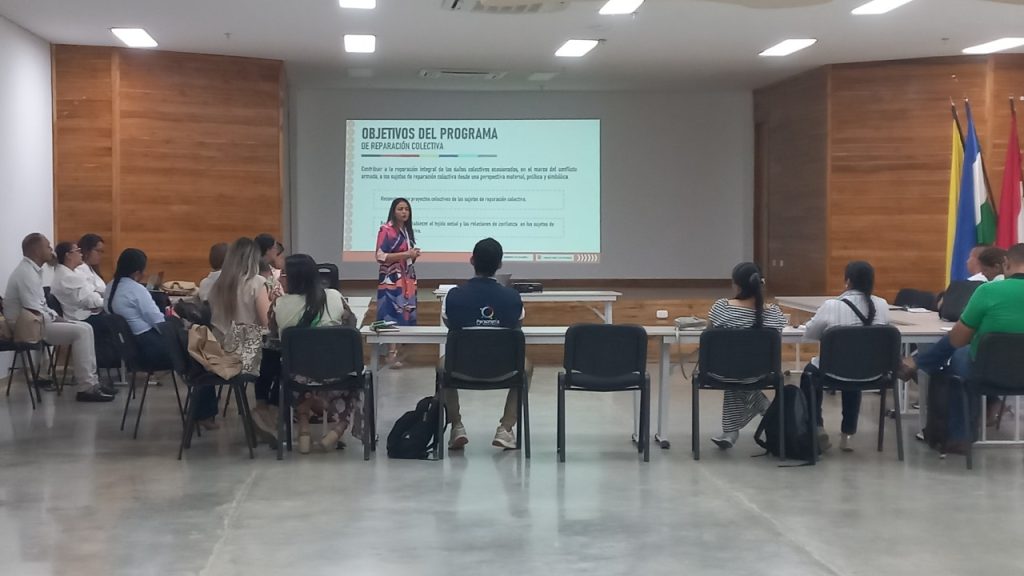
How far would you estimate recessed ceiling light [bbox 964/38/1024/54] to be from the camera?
414 inches

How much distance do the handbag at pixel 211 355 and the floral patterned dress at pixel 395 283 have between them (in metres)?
3.47

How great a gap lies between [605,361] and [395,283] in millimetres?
3993

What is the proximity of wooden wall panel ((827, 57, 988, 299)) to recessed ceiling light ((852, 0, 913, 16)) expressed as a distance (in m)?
2.82

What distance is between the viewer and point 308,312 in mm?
6176

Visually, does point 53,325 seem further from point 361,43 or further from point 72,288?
point 361,43

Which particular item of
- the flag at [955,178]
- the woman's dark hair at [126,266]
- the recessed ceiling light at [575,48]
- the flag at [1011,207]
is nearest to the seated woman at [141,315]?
the woman's dark hair at [126,266]

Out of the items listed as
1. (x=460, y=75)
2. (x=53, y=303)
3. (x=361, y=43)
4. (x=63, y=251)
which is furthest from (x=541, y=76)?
(x=53, y=303)

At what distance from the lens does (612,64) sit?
12203 millimetres

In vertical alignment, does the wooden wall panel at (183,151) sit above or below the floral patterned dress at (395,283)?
above

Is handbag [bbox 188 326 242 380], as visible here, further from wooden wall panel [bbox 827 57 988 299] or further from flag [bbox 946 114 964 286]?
wooden wall panel [bbox 827 57 988 299]

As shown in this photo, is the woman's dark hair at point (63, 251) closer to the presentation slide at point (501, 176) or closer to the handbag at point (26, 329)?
the handbag at point (26, 329)

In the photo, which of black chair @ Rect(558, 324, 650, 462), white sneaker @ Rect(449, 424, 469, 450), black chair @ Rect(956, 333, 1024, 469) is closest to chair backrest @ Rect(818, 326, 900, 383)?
black chair @ Rect(956, 333, 1024, 469)

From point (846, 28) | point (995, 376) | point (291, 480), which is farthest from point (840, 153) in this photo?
point (291, 480)

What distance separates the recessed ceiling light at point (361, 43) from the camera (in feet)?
34.0
